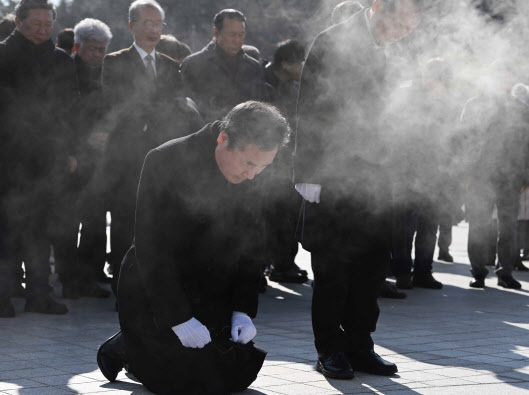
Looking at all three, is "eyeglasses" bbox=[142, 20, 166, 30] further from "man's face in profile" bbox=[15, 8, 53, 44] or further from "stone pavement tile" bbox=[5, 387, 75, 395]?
"stone pavement tile" bbox=[5, 387, 75, 395]

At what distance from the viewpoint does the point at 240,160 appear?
3725 millimetres

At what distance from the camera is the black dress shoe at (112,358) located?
411 centimetres

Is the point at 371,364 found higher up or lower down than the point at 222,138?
lower down

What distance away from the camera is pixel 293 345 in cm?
518

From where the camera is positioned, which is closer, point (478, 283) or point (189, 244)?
point (189, 244)

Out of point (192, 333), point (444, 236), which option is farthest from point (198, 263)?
point (444, 236)

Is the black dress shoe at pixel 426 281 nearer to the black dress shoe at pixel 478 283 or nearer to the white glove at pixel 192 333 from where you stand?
the black dress shoe at pixel 478 283

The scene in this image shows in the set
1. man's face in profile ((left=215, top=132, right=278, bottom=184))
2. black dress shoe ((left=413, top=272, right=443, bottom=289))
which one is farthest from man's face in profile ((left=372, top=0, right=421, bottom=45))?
black dress shoe ((left=413, top=272, right=443, bottom=289))

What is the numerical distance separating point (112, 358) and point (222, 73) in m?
3.26

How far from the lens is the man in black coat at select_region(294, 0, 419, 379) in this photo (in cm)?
459

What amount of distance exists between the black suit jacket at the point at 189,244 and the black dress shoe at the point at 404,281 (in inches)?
153

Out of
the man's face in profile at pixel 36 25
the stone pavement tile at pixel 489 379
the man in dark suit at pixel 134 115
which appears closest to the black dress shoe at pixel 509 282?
the man in dark suit at pixel 134 115

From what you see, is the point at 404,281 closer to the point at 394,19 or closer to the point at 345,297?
the point at 345,297

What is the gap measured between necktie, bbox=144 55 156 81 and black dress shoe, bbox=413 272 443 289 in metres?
3.10
